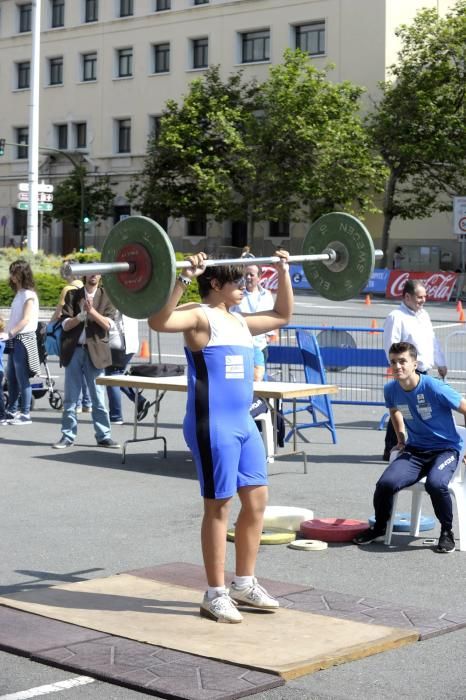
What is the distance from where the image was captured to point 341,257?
26.1 feet

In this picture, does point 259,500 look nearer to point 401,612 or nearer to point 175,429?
point 401,612

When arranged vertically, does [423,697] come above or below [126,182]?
below

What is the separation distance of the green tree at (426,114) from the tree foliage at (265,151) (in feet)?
3.75

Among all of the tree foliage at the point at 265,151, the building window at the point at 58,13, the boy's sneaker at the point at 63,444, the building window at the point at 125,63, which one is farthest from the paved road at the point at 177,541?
the building window at the point at 58,13

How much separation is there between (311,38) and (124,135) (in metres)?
12.1

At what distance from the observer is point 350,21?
183 feet

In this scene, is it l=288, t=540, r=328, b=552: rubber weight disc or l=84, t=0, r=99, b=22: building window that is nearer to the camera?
l=288, t=540, r=328, b=552: rubber weight disc

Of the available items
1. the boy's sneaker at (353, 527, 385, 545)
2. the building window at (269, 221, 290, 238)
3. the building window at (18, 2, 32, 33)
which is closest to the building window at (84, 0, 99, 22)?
the building window at (18, 2, 32, 33)

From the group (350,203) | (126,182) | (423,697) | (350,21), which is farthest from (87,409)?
(126,182)

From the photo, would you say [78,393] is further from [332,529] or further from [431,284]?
[431,284]

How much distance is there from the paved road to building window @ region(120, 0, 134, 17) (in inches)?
2093

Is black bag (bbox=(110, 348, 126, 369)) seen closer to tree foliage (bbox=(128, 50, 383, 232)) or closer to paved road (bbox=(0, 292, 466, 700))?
paved road (bbox=(0, 292, 466, 700))

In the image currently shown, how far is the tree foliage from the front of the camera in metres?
51.5

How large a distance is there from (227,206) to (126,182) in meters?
11.2
